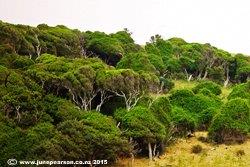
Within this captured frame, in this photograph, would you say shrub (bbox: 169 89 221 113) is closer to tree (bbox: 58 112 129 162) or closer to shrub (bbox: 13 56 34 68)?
shrub (bbox: 13 56 34 68)

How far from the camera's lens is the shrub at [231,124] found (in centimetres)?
4356

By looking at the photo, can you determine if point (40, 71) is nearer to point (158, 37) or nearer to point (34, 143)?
point (34, 143)

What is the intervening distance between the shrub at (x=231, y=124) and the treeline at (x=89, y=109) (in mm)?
86

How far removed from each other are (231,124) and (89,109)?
494 inches

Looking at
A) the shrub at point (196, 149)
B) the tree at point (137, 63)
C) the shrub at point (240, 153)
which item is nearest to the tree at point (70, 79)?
the shrub at point (196, 149)

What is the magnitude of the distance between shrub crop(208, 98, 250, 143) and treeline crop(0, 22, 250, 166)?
0.28 feet

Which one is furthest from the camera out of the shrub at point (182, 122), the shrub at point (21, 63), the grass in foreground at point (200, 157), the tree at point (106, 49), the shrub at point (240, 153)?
the tree at point (106, 49)

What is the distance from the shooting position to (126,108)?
4153 cm

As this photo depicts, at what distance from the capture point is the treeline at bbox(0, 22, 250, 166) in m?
32.2

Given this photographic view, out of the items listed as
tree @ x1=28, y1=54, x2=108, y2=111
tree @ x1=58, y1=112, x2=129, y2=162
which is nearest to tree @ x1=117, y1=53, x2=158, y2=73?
tree @ x1=28, y1=54, x2=108, y2=111

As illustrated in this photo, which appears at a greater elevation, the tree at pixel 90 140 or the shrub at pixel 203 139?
the tree at pixel 90 140

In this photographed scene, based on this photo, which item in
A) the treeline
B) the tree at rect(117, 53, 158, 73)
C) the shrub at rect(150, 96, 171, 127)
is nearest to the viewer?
the treeline

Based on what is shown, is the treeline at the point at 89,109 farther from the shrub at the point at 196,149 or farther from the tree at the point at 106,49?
the tree at the point at 106,49

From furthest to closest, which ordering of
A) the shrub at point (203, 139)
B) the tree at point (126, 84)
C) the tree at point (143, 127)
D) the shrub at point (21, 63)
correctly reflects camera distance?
1. the shrub at point (203, 139)
2. the shrub at point (21, 63)
3. the tree at point (126, 84)
4. the tree at point (143, 127)
